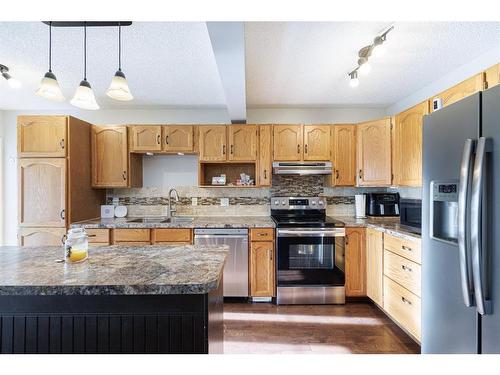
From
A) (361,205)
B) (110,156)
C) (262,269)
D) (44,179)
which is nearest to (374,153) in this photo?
(361,205)

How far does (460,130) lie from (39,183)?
3674 mm

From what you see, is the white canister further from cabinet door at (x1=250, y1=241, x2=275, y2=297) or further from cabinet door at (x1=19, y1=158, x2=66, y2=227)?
cabinet door at (x1=19, y1=158, x2=66, y2=227)

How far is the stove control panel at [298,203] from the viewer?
3.44m

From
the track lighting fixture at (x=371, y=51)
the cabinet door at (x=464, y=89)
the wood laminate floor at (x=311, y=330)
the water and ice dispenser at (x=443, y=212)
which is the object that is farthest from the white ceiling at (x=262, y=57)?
the wood laminate floor at (x=311, y=330)

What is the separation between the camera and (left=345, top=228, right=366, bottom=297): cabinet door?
2861 millimetres

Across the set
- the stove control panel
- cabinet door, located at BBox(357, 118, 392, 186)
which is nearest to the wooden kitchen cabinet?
the stove control panel

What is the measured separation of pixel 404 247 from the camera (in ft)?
7.15

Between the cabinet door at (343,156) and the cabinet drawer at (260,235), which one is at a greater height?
the cabinet door at (343,156)

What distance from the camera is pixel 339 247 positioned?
113 inches

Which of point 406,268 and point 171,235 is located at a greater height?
point 171,235

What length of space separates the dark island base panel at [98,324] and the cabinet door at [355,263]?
2.28 m

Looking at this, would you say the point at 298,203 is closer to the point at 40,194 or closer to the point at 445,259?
the point at 445,259

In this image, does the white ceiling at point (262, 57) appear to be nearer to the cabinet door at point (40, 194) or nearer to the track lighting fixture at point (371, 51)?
the track lighting fixture at point (371, 51)

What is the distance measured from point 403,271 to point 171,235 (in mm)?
2330
